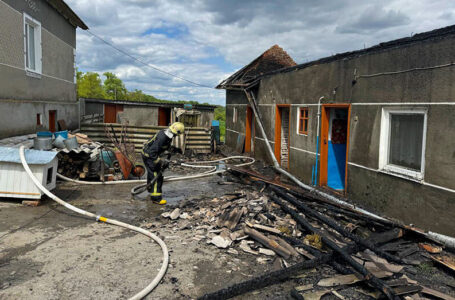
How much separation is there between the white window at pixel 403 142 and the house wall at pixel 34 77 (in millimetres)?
9737

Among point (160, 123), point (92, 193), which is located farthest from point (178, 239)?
point (160, 123)

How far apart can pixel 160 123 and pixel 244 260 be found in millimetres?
22902

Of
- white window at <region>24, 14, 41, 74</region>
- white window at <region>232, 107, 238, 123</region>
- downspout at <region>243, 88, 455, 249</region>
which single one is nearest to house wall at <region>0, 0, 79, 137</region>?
white window at <region>24, 14, 41, 74</region>

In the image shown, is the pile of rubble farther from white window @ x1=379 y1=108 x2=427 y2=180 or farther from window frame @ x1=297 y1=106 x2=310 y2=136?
window frame @ x1=297 y1=106 x2=310 y2=136

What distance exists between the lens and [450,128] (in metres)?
5.50

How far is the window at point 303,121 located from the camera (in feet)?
35.2

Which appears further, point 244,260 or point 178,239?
point 178,239

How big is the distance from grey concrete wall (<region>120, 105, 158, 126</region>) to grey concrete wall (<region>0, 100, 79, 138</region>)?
1241 cm

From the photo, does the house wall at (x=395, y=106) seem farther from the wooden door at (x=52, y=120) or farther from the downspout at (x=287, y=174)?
the wooden door at (x=52, y=120)

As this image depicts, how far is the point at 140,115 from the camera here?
26.7 meters

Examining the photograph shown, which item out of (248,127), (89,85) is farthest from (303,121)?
(89,85)

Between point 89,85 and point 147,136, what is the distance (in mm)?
40265

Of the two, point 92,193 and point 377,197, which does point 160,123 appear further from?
point 377,197

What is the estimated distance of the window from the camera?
10720mm
